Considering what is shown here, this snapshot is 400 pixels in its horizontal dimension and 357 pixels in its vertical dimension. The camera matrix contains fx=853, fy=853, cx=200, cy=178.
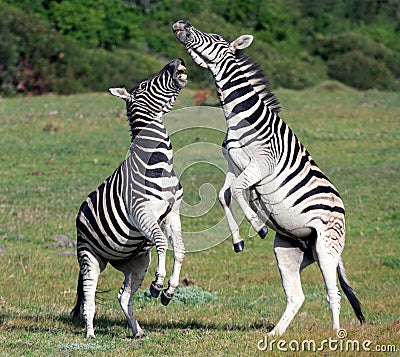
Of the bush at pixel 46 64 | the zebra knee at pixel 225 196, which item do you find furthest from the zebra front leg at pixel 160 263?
the bush at pixel 46 64

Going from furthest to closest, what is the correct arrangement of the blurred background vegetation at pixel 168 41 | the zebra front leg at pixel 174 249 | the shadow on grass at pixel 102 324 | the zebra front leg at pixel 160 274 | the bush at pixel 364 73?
the bush at pixel 364 73, the blurred background vegetation at pixel 168 41, the shadow on grass at pixel 102 324, the zebra front leg at pixel 174 249, the zebra front leg at pixel 160 274

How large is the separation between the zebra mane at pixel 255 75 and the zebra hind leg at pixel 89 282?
228 cm

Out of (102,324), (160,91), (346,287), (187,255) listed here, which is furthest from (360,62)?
(160,91)

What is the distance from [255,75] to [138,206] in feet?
5.60

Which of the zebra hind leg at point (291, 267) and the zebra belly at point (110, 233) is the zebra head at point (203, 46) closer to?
the zebra belly at point (110, 233)

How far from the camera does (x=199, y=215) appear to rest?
16.0m

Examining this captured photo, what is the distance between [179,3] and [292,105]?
25460mm

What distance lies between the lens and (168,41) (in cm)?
5088

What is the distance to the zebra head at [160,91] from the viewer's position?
26.4ft

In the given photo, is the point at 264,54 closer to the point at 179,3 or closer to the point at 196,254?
the point at 179,3

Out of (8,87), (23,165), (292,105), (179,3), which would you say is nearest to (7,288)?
(23,165)

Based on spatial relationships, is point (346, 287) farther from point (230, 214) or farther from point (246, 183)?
point (246, 183)

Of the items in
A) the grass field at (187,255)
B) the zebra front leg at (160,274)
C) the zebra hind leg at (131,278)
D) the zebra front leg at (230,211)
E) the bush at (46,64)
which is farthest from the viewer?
the bush at (46,64)

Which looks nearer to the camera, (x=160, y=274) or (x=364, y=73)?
(x=160, y=274)
